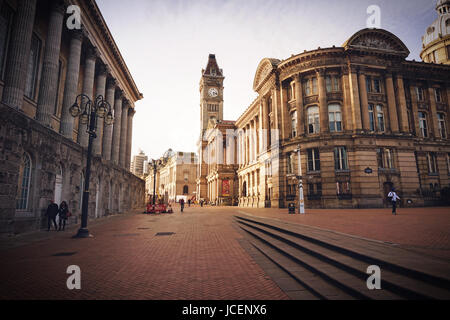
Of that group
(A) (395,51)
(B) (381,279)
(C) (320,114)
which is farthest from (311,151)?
(B) (381,279)

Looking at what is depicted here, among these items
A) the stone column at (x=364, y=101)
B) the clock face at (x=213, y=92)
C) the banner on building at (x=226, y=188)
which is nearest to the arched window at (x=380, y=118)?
the stone column at (x=364, y=101)

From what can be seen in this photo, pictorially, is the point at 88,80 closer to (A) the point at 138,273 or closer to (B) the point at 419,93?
(A) the point at 138,273

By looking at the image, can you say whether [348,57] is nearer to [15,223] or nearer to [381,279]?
[381,279]

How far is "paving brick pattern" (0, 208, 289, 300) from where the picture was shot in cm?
474

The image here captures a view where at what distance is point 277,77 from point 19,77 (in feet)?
99.8

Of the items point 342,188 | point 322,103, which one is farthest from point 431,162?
point 322,103

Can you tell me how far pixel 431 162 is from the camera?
33.3 metres

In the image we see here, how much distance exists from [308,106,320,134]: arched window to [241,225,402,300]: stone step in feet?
86.0

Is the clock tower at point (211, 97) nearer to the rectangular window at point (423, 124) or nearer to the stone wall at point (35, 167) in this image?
the rectangular window at point (423, 124)

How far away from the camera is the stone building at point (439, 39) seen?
1847 inches

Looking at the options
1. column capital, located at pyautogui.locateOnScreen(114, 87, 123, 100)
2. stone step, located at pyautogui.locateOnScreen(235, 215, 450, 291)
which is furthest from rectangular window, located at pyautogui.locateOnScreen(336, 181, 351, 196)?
column capital, located at pyautogui.locateOnScreen(114, 87, 123, 100)

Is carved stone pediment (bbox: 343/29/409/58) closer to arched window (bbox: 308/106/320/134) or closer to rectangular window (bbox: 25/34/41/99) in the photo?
arched window (bbox: 308/106/320/134)

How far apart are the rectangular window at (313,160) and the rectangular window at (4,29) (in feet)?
97.0

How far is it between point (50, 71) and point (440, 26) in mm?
66843
